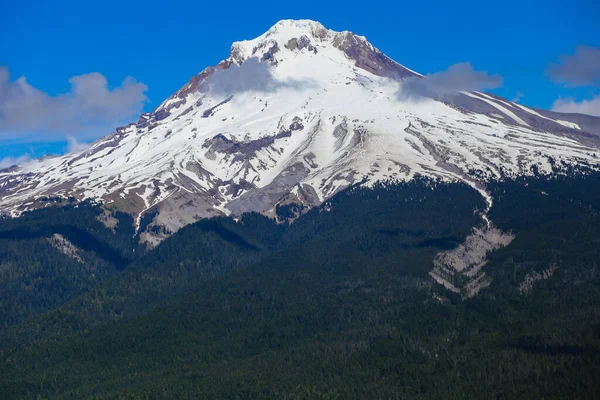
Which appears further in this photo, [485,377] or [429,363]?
[429,363]

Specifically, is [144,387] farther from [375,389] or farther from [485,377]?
→ [485,377]

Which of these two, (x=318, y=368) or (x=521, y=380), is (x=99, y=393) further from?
(x=521, y=380)

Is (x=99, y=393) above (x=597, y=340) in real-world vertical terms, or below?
below

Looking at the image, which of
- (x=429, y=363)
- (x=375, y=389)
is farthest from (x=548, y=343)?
(x=375, y=389)

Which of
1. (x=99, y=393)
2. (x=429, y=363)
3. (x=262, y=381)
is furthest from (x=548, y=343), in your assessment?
(x=99, y=393)

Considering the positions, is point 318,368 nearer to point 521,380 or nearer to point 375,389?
point 375,389

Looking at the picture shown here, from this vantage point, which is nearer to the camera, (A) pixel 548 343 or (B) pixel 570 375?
(B) pixel 570 375

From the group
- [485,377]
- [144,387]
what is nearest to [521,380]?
[485,377]
